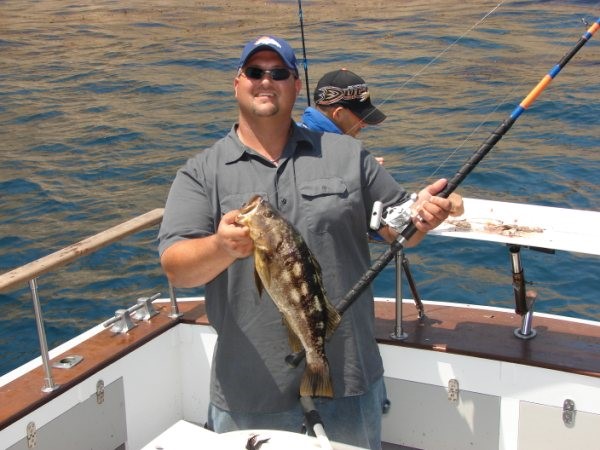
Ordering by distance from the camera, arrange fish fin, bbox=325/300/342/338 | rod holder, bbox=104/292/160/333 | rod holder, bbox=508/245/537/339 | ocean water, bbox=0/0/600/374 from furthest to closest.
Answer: ocean water, bbox=0/0/600/374 → rod holder, bbox=104/292/160/333 → rod holder, bbox=508/245/537/339 → fish fin, bbox=325/300/342/338

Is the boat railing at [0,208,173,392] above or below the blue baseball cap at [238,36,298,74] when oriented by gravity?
below

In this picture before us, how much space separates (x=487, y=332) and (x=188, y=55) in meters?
15.0

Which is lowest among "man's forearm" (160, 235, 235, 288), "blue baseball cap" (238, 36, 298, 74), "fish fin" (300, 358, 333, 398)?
"fish fin" (300, 358, 333, 398)

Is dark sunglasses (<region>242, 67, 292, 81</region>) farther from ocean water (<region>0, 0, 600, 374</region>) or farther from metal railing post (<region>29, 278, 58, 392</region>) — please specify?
ocean water (<region>0, 0, 600, 374</region>)

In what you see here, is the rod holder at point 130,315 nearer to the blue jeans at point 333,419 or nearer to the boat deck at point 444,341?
the boat deck at point 444,341

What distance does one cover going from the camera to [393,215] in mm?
3355

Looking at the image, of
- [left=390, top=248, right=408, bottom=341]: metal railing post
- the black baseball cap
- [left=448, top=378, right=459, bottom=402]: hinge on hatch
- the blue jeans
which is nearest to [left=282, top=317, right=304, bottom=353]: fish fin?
the blue jeans

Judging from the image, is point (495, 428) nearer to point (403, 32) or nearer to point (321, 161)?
point (321, 161)

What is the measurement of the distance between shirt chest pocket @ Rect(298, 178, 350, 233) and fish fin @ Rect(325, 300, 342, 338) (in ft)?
0.97

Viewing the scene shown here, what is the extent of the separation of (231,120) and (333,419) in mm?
10854

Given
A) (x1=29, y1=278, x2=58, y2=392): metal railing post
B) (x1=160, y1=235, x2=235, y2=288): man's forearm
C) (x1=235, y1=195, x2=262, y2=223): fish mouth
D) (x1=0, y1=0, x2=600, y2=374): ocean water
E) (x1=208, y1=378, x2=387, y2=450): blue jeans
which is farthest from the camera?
(x1=0, y1=0, x2=600, y2=374): ocean water

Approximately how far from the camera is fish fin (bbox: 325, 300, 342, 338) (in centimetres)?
314

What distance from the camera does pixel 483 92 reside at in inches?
565

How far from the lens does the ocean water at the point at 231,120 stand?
344 inches
